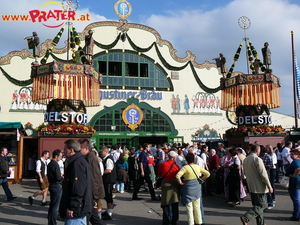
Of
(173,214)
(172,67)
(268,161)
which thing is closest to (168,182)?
(173,214)

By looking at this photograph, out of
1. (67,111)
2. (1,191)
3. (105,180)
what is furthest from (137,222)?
(67,111)

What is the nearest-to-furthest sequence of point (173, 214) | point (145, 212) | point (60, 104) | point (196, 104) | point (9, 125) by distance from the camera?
point (173, 214), point (145, 212), point (9, 125), point (60, 104), point (196, 104)

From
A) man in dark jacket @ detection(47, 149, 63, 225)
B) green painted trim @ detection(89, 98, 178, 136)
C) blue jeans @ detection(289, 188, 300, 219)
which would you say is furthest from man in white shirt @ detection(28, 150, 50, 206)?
green painted trim @ detection(89, 98, 178, 136)

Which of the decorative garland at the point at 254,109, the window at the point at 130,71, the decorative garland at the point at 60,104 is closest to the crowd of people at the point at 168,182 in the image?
the decorative garland at the point at 60,104

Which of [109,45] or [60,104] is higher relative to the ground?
[109,45]

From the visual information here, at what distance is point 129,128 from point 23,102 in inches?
296

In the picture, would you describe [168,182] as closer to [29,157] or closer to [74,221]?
[74,221]

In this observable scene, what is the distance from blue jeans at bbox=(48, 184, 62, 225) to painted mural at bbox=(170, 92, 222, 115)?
1834 centimetres

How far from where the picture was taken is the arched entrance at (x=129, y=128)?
23.0 m

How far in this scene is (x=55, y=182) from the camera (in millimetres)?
6922

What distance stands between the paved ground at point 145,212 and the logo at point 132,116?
13126 mm

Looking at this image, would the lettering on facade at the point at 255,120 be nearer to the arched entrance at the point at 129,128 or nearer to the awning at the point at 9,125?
the arched entrance at the point at 129,128

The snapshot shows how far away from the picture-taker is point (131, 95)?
2388cm

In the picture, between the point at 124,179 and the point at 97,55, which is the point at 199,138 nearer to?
the point at 97,55
